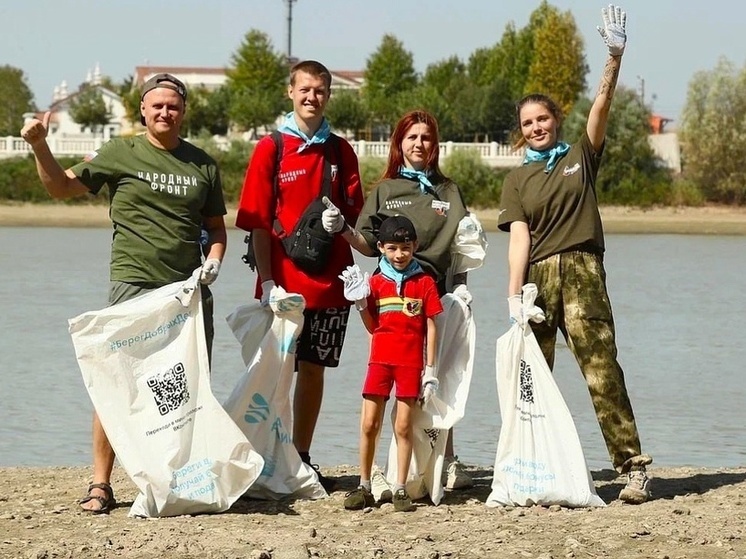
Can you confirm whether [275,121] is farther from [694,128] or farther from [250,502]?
[250,502]

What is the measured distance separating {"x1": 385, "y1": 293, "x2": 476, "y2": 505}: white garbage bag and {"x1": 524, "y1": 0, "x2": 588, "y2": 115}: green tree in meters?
61.1

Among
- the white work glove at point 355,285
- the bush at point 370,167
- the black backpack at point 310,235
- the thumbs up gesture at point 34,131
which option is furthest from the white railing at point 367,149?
the thumbs up gesture at point 34,131

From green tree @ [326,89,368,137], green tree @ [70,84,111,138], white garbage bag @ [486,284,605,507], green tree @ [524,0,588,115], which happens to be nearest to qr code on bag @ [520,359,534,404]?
white garbage bag @ [486,284,605,507]

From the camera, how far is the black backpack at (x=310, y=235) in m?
6.17

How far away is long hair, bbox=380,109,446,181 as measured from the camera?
628 cm

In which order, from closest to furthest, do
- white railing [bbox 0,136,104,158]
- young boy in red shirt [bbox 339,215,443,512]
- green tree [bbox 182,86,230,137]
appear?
young boy in red shirt [bbox 339,215,443,512]
white railing [bbox 0,136,104,158]
green tree [bbox 182,86,230,137]

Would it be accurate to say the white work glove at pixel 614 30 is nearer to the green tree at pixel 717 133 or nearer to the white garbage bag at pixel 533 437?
the white garbage bag at pixel 533 437

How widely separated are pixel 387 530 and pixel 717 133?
48.8 meters

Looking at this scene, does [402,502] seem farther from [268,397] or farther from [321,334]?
[321,334]

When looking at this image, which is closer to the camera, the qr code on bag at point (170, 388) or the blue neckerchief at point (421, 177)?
the qr code on bag at point (170, 388)

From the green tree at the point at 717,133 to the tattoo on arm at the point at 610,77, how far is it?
1786 inches

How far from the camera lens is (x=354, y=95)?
6369 centimetres

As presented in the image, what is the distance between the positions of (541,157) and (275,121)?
55761 millimetres

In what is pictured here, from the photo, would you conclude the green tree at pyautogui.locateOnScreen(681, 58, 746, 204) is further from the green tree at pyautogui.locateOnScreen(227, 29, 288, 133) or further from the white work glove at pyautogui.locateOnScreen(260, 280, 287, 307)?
the white work glove at pyautogui.locateOnScreen(260, 280, 287, 307)
